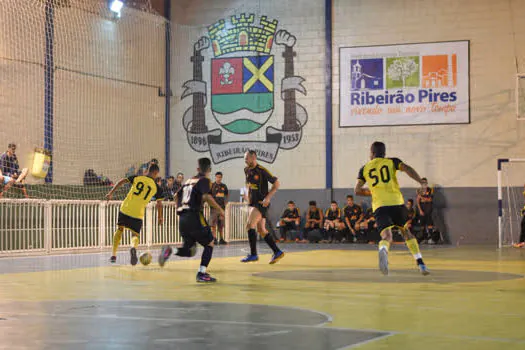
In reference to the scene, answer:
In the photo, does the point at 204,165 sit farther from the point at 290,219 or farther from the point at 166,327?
the point at 290,219

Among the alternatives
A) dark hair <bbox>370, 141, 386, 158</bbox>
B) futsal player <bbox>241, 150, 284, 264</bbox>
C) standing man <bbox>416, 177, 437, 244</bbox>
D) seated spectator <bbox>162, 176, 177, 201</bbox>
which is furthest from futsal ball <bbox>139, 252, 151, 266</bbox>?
standing man <bbox>416, 177, 437, 244</bbox>

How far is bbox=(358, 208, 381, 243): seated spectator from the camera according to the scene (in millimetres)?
25766

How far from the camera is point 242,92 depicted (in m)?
28.3

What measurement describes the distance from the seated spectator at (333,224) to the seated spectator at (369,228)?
2.22ft

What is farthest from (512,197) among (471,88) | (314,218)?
(314,218)

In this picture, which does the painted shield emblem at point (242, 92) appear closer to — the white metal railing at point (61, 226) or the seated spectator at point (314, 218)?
the seated spectator at point (314, 218)

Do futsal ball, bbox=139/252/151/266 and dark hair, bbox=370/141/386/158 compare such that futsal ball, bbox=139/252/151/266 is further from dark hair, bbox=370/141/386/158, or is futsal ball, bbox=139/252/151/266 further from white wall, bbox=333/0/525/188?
white wall, bbox=333/0/525/188

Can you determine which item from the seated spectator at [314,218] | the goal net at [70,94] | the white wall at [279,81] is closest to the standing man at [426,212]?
the seated spectator at [314,218]

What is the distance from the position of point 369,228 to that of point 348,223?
0.69 m

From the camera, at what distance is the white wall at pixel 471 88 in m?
25.6

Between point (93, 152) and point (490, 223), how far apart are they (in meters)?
12.6

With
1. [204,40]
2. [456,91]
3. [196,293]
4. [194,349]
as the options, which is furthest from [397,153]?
[194,349]

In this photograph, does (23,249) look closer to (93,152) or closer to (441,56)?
(93,152)

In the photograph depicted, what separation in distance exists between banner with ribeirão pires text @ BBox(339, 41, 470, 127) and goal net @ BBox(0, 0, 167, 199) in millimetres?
7252
